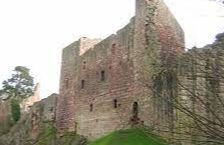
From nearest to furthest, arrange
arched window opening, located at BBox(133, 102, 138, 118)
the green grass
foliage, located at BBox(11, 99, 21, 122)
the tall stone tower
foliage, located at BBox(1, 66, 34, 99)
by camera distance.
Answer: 1. the green grass
2. the tall stone tower
3. arched window opening, located at BBox(133, 102, 138, 118)
4. foliage, located at BBox(11, 99, 21, 122)
5. foliage, located at BBox(1, 66, 34, 99)

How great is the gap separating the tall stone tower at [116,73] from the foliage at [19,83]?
2023 cm

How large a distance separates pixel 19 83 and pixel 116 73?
1124 inches

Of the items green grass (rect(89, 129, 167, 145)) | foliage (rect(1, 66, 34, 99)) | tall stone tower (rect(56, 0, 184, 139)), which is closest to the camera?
green grass (rect(89, 129, 167, 145))

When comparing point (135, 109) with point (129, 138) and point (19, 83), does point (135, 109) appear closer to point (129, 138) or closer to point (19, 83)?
point (129, 138)

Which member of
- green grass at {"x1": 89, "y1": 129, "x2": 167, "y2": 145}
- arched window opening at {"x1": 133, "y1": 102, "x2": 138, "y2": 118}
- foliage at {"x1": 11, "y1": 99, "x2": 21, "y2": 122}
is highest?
foliage at {"x1": 11, "y1": 99, "x2": 21, "y2": 122}

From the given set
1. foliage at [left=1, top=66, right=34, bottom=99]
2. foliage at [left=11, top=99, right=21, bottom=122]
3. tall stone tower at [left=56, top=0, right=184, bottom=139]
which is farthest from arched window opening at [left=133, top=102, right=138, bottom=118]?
foliage at [left=1, top=66, right=34, bottom=99]

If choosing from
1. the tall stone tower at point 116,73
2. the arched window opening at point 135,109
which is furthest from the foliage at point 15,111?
the arched window opening at point 135,109

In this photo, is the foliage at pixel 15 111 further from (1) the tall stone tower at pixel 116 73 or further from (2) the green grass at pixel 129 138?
(2) the green grass at pixel 129 138

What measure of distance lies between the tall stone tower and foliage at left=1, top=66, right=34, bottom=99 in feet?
66.4

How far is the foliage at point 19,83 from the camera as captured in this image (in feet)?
176

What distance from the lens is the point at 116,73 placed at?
2802cm

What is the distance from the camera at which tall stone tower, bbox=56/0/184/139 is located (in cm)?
2483

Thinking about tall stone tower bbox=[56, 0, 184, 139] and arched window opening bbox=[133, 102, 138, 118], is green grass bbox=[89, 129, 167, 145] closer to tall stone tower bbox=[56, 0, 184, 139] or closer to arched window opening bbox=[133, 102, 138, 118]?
tall stone tower bbox=[56, 0, 184, 139]

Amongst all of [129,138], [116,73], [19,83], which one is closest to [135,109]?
[129,138]
